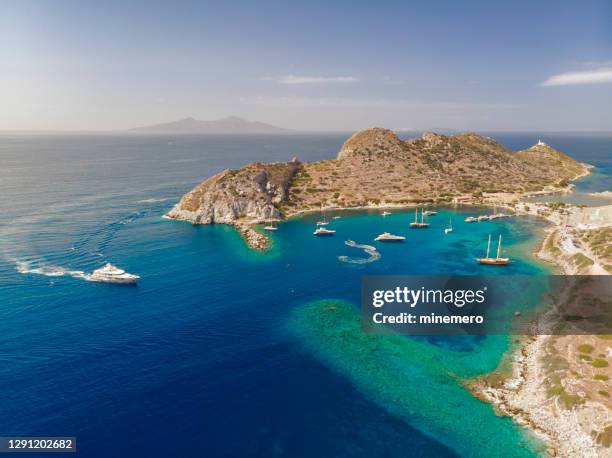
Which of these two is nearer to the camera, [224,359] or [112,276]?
[224,359]

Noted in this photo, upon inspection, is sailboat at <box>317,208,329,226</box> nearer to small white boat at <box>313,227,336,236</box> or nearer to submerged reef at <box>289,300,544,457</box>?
small white boat at <box>313,227,336,236</box>

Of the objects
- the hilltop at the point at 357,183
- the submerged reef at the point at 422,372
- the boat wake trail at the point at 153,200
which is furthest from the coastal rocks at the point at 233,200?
the submerged reef at the point at 422,372

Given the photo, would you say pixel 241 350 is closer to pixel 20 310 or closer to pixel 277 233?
pixel 20 310

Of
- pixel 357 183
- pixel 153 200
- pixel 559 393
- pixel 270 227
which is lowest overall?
pixel 559 393

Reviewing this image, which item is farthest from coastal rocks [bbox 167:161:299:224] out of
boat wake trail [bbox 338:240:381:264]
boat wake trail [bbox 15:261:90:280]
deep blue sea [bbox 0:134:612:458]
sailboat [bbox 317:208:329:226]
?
boat wake trail [bbox 15:261:90:280]

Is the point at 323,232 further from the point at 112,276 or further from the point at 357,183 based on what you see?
the point at 357,183

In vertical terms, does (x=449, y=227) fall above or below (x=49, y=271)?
above

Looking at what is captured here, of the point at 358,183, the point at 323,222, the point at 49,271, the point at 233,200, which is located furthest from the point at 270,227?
the point at 358,183

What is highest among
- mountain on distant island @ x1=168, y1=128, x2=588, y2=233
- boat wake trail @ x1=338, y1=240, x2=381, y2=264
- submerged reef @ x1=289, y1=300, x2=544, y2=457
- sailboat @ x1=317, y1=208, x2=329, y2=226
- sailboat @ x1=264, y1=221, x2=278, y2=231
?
mountain on distant island @ x1=168, y1=128, x2=588, y2=233
